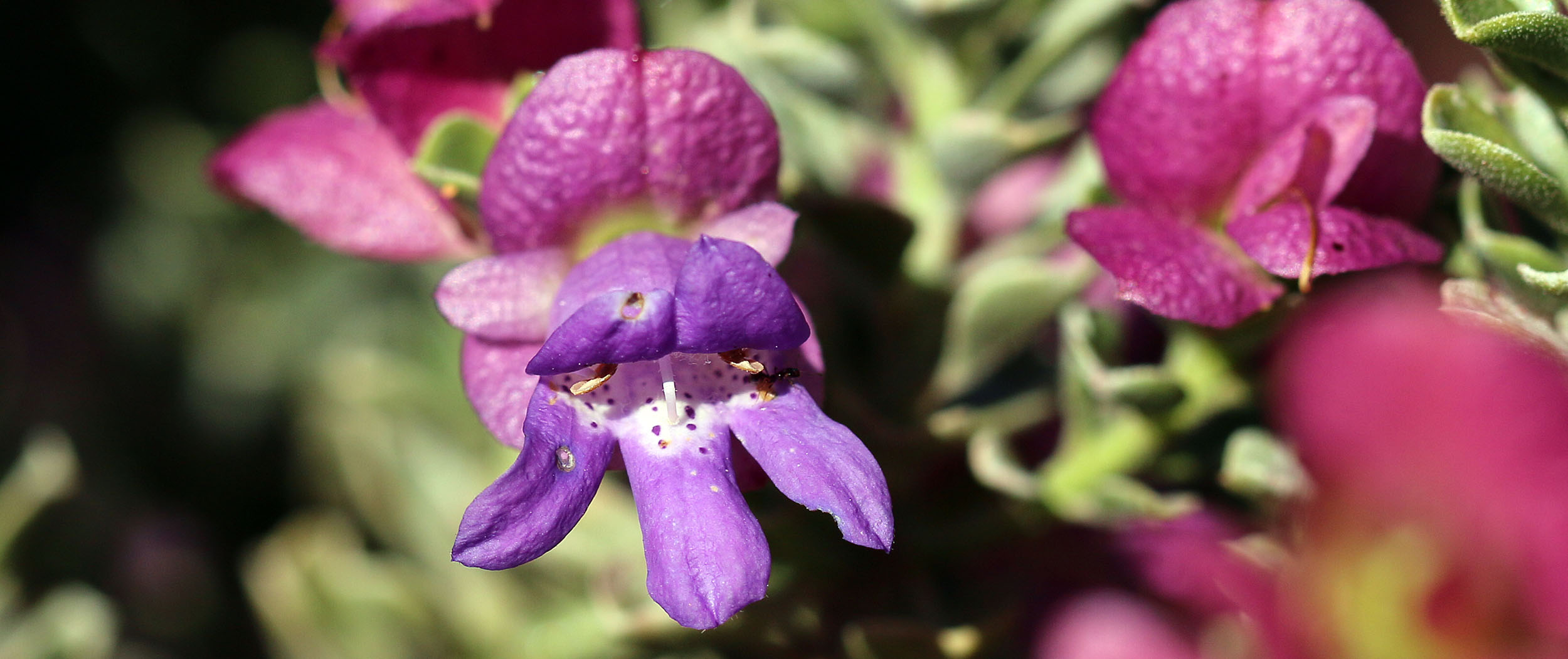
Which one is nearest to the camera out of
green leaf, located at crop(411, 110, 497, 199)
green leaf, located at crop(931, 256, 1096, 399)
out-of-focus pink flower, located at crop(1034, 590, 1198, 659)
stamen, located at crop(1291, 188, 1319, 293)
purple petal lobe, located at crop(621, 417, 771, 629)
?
purple petal lobe, located at crop(621, 417, 771, 629)

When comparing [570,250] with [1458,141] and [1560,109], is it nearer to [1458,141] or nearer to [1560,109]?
[1458,141]

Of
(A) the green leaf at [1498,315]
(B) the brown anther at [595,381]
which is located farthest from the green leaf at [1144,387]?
(B) the brown anther at [595,381]

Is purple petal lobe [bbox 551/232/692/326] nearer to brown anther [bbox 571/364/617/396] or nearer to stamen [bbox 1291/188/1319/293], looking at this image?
brown anther [bbox 571/364/617/396]

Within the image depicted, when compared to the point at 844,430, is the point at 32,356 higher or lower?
lower

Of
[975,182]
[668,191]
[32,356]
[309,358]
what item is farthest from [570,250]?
[32,356]

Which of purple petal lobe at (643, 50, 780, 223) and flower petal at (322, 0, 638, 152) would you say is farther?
flower petal at (322, 0, 638, 152)

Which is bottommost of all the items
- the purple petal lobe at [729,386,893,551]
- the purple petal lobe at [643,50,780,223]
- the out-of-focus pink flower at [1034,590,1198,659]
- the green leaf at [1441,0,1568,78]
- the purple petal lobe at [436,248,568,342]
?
the out-of-focus pink flower at [1034,590,1198,659]

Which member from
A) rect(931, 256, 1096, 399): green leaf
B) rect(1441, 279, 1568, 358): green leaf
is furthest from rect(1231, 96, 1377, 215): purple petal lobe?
rect(931, 256, 1096, 399): green leaf

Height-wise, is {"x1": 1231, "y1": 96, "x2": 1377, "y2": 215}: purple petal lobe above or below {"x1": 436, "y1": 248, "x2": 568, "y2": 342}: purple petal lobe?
above
